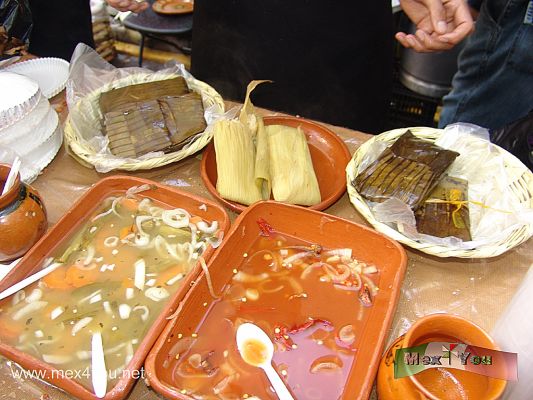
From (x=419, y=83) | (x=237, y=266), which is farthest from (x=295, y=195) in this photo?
(x=419, y=83)

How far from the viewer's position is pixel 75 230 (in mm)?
1387

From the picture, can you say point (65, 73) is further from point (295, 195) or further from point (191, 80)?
point (295, 195)

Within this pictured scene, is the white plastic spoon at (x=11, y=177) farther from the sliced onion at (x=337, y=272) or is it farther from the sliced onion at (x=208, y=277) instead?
the sliced onion at (x=337, y=272)

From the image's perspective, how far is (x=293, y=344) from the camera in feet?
3.72

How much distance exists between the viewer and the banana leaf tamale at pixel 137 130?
1619 millimetres

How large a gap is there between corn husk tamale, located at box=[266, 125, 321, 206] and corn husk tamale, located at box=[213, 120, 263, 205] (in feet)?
0.23

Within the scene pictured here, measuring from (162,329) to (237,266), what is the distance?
11.5 inches

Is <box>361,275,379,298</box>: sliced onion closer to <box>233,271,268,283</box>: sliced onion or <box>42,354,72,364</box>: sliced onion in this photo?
<box>233,271,268,283</box>: sliced onion

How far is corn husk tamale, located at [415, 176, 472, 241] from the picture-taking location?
55.6 inches

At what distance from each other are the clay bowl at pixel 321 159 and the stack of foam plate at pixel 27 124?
54cm

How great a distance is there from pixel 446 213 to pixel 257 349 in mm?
735

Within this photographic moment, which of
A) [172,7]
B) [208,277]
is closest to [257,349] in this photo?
[208,277]

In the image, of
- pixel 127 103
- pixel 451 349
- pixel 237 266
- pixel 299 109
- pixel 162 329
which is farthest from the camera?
pixel 299 109

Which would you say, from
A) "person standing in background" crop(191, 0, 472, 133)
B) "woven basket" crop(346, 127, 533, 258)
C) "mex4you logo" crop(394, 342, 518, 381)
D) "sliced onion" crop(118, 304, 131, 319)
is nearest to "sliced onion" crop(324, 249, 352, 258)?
"woven basket" crop(346, 127, 533, 258)
